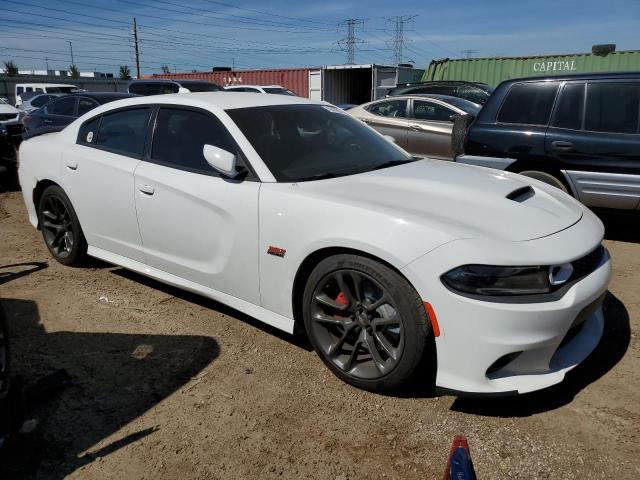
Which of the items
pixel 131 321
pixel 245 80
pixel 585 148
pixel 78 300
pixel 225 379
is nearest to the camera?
pixel 225 379

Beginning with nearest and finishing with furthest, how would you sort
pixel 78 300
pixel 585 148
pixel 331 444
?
pixel 331 444 < pixel 78 300 < pixel 585 148

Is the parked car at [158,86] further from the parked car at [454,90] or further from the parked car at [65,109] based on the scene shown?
the parked car at [454,90]

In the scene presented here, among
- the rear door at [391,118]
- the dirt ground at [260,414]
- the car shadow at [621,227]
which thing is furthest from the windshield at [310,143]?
the rear door at [391,118]

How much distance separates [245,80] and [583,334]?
26.8 meters

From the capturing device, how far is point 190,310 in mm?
3828

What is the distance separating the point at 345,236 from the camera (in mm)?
2639

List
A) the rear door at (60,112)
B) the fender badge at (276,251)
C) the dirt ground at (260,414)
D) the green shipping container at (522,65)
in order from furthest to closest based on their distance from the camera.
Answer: the green shipping container at (522,65), the rear door at (60,112), the fender badge at (276,251), the dirt ground at (260,414)

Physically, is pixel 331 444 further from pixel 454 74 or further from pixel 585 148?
pixel 454 74

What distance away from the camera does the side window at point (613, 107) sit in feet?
16.8

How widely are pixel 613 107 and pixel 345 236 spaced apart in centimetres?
404

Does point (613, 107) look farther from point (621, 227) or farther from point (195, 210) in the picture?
point (195, 210)

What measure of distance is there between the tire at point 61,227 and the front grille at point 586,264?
3.72 m

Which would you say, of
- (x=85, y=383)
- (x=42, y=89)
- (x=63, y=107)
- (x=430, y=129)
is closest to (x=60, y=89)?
(x=42, y=89)

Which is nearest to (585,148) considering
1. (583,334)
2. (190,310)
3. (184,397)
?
(583,334)
